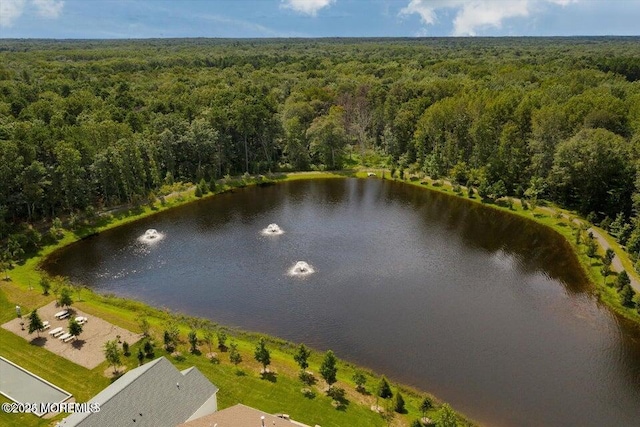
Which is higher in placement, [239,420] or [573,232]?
[239,420]

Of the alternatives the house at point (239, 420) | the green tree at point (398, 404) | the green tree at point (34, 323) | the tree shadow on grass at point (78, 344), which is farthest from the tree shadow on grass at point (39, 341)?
the green tree at point (398, 404)

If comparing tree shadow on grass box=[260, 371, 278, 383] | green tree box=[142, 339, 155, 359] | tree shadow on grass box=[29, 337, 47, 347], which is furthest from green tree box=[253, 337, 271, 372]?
tree shadow on grass box=[29, 337, 47, 347]

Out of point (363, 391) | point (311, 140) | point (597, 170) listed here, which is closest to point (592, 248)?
point (597, 170)

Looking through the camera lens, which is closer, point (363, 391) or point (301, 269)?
point (363, 391)

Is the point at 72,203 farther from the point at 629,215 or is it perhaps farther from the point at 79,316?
the point at 629,215

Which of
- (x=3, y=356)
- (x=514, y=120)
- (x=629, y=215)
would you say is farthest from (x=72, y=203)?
(x=629, y=215)

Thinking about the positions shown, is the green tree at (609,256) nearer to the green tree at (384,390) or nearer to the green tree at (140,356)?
the green tree at (384,390)

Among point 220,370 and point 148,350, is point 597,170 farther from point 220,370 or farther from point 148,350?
point 148,350
